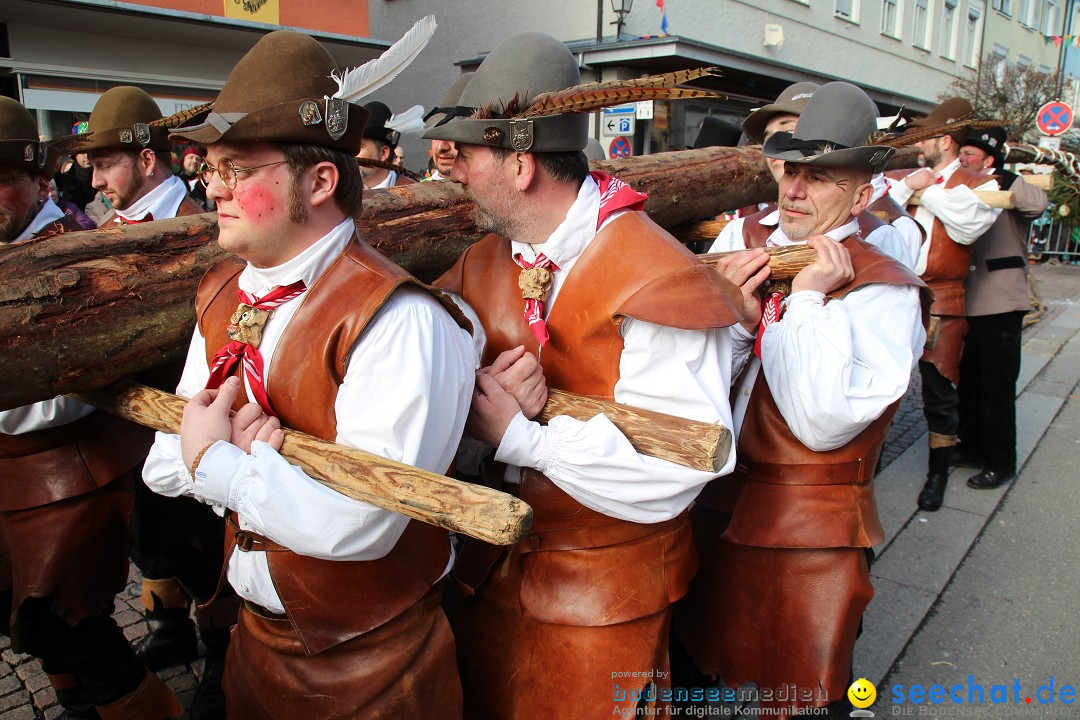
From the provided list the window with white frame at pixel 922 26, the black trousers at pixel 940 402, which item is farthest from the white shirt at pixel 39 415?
the window with white frame at pixel 922 26

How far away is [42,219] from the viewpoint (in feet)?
9.89

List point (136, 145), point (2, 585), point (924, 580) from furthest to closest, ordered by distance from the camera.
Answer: point (924, 580), point (136, 145), point (2, 585)

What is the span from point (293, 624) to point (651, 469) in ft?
2.81

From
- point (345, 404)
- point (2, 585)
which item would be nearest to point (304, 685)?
point (345, 404)

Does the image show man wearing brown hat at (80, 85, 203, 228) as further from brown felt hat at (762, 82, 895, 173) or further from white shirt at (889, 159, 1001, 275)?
white shirt at (889, 159, 1001, 275)

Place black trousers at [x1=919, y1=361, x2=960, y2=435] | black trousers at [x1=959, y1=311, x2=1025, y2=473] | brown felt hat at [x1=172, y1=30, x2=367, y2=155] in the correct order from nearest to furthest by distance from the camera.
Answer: brown felt hat at [x1=172, y1=30, x2=367, y2=155]
black trousers at [x1=919, y1=361, x2=960, y2=435]
black trousers at [x1=959, y1=311, x2=1025, y2=473]

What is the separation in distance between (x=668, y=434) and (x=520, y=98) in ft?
2.90

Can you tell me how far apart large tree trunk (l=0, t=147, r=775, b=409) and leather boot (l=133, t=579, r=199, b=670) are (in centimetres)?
147

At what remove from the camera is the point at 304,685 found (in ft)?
5.97

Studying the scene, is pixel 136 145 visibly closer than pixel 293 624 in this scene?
No

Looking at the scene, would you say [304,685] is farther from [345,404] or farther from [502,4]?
[502,4]

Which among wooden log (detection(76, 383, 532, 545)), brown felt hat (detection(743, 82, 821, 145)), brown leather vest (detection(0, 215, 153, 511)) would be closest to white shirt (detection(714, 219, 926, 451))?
→ wooden log (detection(76, 383, 532, 545))

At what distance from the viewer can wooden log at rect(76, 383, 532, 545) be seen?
4.33 feet

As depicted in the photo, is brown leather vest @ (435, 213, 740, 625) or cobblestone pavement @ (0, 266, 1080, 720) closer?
brown leather vest @ (435, 213, 740, 625)
